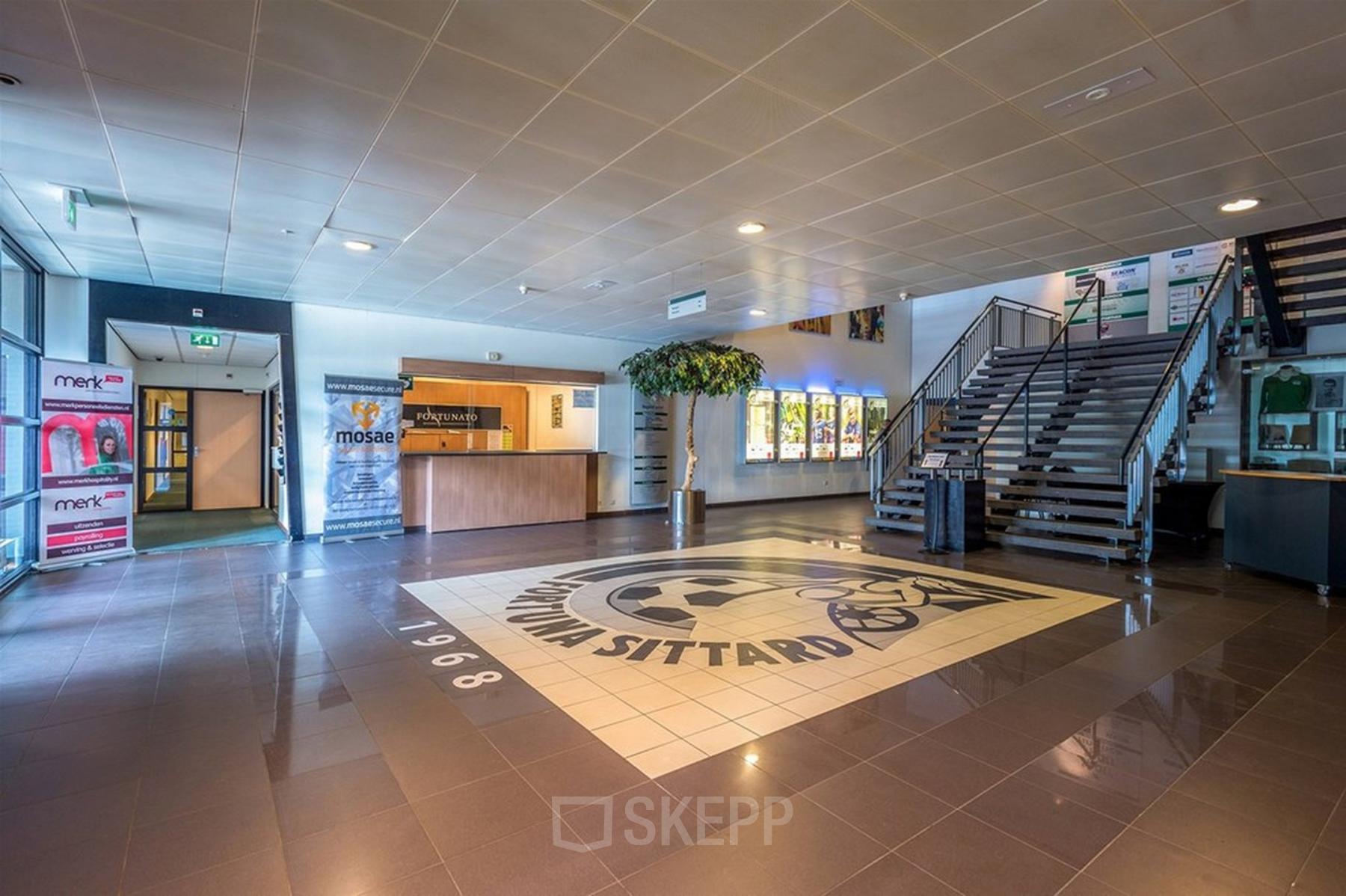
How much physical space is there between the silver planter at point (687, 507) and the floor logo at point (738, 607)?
9.68 ft

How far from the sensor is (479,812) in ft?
7.41

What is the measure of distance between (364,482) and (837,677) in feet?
22.7

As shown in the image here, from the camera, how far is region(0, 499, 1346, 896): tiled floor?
1963 mm

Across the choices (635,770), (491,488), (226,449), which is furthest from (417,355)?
(635,770)

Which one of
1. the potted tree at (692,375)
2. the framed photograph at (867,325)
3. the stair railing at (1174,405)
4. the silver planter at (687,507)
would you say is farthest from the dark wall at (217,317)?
the framed photograph at (867,325)

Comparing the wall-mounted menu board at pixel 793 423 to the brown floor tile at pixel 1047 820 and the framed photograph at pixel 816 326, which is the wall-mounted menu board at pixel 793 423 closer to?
the framed photograph at pixel 816 326

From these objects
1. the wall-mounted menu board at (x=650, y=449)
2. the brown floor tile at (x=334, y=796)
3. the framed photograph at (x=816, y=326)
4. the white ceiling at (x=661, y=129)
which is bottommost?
the brown floor tile at (x=334, y=796)

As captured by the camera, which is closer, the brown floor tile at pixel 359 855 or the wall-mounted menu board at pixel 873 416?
the brown floor tile at pixel 359 855

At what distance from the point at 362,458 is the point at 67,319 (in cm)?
321

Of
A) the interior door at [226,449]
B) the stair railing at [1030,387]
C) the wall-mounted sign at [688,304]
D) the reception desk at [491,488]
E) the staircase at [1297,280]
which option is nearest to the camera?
the wall-mounted sign at [688,304]

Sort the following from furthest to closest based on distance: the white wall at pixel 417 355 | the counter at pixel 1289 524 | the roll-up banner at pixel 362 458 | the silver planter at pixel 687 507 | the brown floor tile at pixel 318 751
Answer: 1. the silver planter at pixel 687 507
2. the white wall at pixel 417 355
3. the roll-up banner at pixel 362 458
4. the counter at pixel 1289 524
5. the brown floor tile at pixel 318 751

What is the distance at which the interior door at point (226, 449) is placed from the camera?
12008mm

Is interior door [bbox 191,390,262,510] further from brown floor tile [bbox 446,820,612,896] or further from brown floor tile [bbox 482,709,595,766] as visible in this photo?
brown floor tile [bbox 446,820,612,896]

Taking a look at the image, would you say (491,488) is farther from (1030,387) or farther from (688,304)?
(1030,387)
